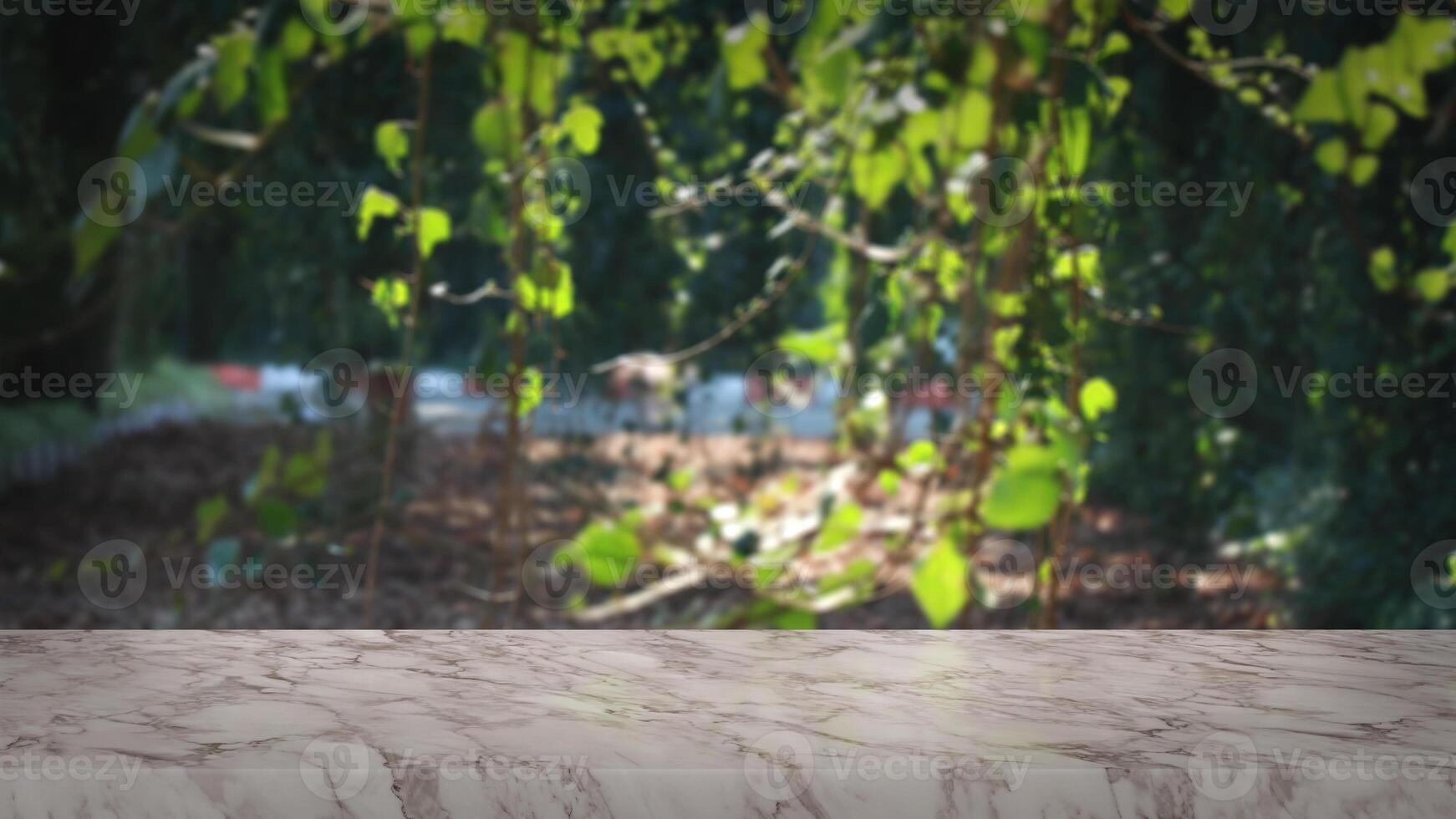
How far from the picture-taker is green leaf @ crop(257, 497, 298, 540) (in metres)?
1.04

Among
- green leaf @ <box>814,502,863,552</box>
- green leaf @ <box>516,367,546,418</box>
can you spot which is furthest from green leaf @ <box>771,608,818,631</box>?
green leaf @ <box>516,367,546,418</box>

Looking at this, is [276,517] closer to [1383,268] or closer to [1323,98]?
[1323,98]

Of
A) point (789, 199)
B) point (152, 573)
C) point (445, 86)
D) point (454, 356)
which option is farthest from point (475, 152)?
point (152, 573)

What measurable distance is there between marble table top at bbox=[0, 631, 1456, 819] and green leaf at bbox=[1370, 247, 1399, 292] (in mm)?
607

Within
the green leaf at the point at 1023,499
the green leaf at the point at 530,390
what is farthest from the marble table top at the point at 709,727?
the green leaf at the point at 530,390

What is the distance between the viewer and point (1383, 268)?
4.20ft

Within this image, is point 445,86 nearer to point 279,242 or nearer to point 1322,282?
point 279,242

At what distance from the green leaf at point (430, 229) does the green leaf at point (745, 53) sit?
306mm

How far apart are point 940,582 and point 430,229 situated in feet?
1.75

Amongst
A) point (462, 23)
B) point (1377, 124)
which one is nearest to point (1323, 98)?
point (1377, 124)

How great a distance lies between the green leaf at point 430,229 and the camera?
1059 millimetres

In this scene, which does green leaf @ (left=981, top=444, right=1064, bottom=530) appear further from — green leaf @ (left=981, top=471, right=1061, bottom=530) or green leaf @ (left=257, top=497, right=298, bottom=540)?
green leaf @ (left=257, top=497, right=298, bottom=540)

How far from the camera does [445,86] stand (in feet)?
3.98

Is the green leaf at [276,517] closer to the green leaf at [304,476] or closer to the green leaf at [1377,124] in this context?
the green leaf at [304,476]
